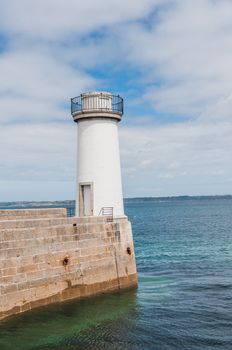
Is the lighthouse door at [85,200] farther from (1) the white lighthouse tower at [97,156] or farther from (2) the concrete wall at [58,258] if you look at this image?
(2) the concrete wall at [58,258]

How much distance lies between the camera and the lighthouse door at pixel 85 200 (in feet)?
61.9

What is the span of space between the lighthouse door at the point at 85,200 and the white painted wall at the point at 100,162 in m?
0.28

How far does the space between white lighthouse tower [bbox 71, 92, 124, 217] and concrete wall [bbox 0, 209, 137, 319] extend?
4.13ft

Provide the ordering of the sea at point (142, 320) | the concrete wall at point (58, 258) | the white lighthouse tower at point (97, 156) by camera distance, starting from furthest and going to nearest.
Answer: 1. the white lighthouse tower at point (97, 156)
2. the concrete wall at point (58, 258)
3. the sea at point (142, 320)

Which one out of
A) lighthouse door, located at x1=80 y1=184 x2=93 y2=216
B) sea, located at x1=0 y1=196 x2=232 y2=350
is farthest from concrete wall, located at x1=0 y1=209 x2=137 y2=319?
lighthouse door, located at x1=80 y1=184 x2=93 y2=216

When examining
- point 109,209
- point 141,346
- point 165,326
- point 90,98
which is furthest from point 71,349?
point 90,98

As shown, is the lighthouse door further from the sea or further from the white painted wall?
the sea

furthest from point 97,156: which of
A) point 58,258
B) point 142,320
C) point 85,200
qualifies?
point 142,320

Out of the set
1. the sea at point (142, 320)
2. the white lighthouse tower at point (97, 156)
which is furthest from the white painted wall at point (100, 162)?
the sea at point (142, 320)

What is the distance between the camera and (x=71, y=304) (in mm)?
14664

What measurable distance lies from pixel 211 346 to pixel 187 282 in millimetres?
7748

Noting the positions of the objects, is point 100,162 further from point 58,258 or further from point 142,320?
point 142,320

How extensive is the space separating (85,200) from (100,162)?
1.84m

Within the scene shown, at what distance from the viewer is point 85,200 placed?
1900 centimetres
